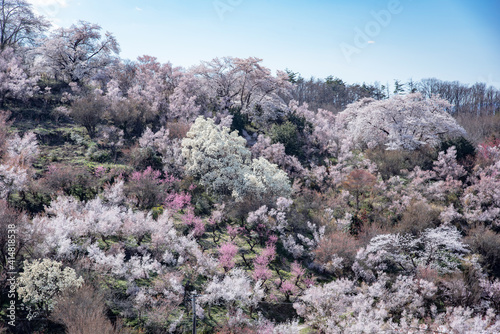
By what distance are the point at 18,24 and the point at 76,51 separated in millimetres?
6918

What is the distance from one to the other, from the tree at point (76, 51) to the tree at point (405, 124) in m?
27.6

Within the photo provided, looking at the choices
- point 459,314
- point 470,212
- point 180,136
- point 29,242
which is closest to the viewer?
point 29,242

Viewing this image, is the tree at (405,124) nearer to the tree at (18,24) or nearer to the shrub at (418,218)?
the shrub at (418,218)

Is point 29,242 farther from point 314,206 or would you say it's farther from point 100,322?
point 314,206

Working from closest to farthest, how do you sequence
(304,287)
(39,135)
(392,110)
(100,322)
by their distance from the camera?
(100,322)
(304,287)
(39,135)
(392,110)

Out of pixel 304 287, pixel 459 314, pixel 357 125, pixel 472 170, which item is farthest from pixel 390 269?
pixel 357 125

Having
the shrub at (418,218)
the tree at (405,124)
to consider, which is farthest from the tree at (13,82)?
the tree at (405,124)

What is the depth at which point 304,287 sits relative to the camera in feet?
47.3

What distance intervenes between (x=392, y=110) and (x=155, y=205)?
23.5 m

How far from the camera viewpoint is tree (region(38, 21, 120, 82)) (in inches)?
1069

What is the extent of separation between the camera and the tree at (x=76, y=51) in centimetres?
2714

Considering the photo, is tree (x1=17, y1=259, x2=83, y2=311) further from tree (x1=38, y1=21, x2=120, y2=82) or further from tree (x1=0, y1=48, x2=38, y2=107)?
tree (x1=38, y1=21, x2=120, y2=82)

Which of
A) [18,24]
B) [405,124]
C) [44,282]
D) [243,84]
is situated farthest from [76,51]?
[405,124]

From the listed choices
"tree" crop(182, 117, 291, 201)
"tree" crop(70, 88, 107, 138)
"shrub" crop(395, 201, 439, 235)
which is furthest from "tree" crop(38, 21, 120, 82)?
"shrub" crop(395, 201, 439, 235)
